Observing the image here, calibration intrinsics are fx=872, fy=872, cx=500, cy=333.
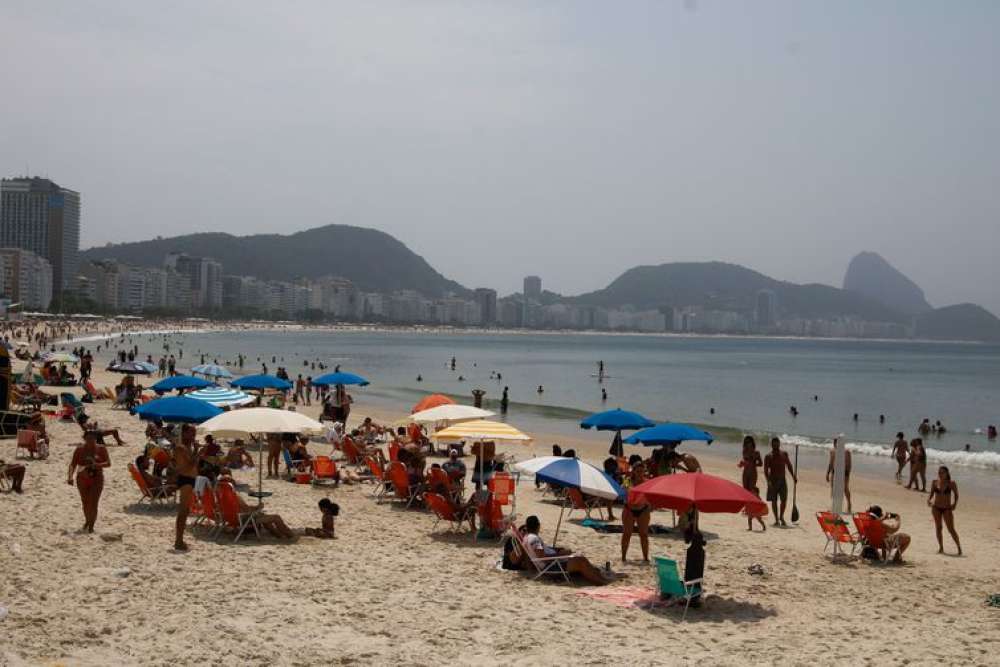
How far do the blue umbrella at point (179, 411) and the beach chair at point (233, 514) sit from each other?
3.06m

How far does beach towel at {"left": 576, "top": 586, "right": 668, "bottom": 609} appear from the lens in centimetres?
774

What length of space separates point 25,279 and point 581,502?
184 meters

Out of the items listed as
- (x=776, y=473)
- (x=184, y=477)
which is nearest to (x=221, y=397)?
(x=184, y=477)

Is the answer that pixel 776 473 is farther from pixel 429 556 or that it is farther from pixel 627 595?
pixel 429 556

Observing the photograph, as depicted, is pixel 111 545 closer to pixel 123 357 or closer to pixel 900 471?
pixel 900 471

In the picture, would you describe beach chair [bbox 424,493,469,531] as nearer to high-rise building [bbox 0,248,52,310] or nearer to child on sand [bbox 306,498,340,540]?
child on sand [bbox 306,498,340,540]

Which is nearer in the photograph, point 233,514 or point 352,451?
point 233,514

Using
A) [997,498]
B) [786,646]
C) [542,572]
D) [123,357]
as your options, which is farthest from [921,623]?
[123,357]

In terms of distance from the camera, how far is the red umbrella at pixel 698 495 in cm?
775

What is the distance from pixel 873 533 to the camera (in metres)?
10.0

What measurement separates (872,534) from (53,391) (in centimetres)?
2444

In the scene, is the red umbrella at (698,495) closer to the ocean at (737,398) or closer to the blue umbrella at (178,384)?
the ocean at (737,398)

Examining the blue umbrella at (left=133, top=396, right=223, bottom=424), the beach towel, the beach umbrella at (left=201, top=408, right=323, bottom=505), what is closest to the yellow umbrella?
the beach umbrella at (left=201, top=408, right=323, bottom=505)

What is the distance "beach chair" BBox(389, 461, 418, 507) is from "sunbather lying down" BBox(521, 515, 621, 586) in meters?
3.58
